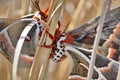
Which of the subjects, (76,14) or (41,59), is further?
(76,14)

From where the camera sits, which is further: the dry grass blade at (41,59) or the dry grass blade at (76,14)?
the dry grass blade at (76,14)

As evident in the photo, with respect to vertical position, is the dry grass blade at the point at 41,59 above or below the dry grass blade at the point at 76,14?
below

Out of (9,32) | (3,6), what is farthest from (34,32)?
(3,6)

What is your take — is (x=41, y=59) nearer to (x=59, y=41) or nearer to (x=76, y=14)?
(x=59, y=41)

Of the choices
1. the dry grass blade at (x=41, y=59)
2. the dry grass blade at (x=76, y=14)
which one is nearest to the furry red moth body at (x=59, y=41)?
the dry grass blade at (x=41, y=59)

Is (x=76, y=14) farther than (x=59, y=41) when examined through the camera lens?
Yes

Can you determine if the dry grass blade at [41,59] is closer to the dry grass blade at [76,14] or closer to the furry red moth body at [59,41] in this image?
the furry red moth body at [59,41]

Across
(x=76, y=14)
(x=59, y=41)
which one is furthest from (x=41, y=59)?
(x=76, y=14)

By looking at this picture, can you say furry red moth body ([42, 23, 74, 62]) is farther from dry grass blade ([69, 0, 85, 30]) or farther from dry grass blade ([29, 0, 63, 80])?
dry grass blade ([69, 0, 85, 30])

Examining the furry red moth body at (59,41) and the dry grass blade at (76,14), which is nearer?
the furry red moth body at (59,41)

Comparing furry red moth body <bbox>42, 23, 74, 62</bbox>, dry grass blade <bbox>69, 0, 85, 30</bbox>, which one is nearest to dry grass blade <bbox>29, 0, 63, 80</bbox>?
furry red moth body <bbox>42, 23, 74, 62</bbox>

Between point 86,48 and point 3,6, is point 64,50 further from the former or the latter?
point 3,6
